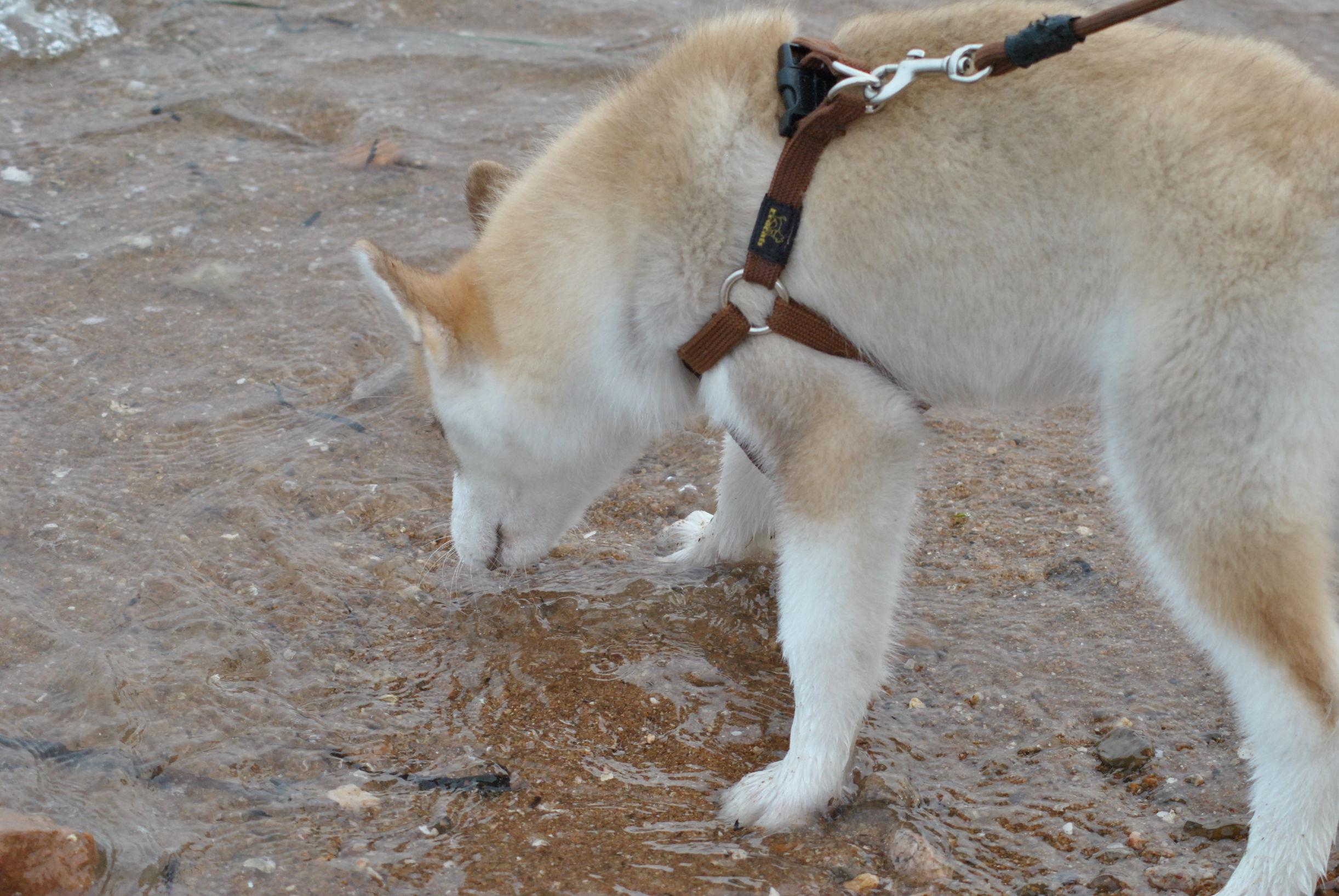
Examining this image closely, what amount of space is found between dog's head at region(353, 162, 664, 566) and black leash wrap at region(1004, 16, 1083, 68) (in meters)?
1.21

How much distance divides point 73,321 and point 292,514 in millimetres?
A: 1677

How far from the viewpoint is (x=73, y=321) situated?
5.26m

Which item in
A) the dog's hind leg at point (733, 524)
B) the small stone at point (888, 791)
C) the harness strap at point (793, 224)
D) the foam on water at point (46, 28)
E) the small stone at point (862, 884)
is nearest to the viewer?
the small stone at point (862, 884)

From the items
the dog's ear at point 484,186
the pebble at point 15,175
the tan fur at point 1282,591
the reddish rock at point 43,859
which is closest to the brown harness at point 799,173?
the tan fur at point 1282,591

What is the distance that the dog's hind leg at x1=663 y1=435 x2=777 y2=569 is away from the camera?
13.7 ft

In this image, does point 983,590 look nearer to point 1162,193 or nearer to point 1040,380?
point 1040,380

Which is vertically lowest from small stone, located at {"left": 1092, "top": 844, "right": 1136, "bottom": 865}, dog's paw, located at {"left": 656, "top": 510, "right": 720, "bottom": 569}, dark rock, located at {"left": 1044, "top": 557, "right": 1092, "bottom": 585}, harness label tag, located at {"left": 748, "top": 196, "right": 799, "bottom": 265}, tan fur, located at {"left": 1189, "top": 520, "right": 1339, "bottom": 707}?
small stone, located at {"left": 1092, "top": 844, "right": 1136, "bottom": 865}

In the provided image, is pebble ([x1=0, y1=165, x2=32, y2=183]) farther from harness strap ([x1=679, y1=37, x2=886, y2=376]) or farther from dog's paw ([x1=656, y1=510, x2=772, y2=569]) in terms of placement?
harness strap ([x1=679, y1=37, x2=886, y2=376])

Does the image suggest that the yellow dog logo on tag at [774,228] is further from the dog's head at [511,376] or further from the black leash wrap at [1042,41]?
the black leash wrap at [1042,41]

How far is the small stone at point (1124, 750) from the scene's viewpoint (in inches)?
136

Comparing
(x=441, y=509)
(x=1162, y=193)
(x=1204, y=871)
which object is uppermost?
(x=1162, y=193)

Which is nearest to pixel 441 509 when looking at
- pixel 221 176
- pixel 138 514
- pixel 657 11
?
pixel 138 514

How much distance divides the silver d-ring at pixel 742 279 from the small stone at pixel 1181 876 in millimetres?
1660

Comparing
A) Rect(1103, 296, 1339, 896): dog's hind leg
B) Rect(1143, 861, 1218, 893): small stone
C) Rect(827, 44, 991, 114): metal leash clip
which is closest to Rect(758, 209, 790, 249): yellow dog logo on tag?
Rect(827, 44, 991, 114): metal leash clip
